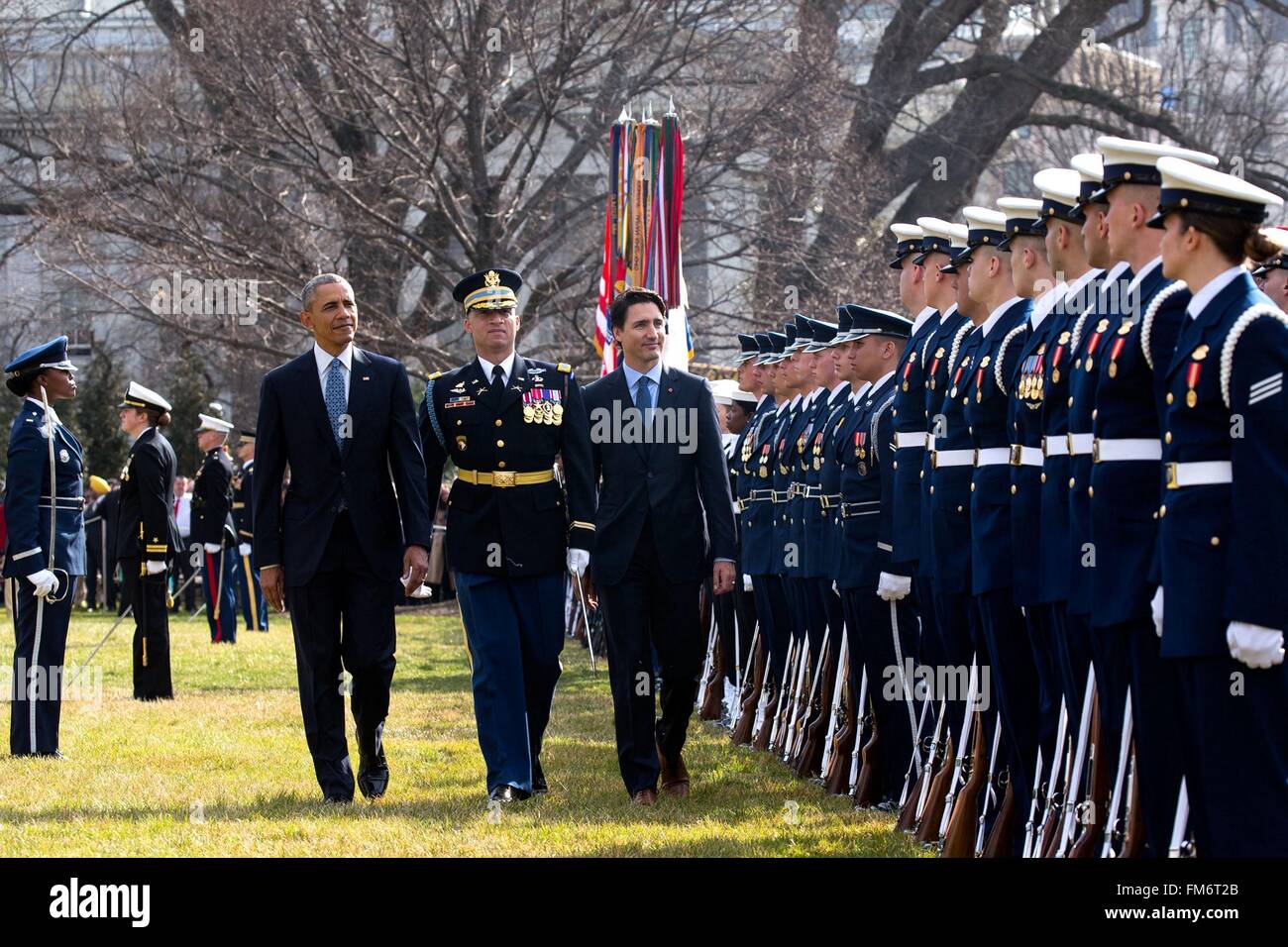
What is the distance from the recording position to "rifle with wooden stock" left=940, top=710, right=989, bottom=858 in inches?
278

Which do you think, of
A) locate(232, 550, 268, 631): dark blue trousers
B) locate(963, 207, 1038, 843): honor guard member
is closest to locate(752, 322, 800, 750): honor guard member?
locate(963, 207, 1038, 843): honor guard member

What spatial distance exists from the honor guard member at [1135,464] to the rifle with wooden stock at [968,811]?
4.42ft

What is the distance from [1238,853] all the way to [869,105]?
79.1 feet

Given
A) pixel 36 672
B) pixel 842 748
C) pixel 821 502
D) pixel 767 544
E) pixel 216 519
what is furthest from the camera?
pixel 216 519

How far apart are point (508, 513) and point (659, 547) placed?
2.39 ft

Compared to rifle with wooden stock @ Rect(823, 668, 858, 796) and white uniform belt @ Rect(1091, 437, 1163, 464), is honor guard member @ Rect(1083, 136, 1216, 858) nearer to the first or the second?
white uniform belt @ Rect(1091, 437, 1163, 464)

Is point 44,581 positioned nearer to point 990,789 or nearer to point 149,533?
point 149,533

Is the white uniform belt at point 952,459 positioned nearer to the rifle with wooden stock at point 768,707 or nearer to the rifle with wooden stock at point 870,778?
the rifle with wooden stock at point 870,778

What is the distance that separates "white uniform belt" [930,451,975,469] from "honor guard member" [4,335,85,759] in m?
5.57

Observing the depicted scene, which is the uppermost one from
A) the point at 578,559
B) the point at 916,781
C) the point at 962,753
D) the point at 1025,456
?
the point at 1025,456

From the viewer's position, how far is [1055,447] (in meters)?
6.50

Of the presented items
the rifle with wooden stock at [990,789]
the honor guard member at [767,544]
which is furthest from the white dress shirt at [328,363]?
the rifle with wooden stock at [990,789]

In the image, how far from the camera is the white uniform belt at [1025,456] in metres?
6.79

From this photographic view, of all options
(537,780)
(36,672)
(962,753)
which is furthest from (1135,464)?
(36,672)
